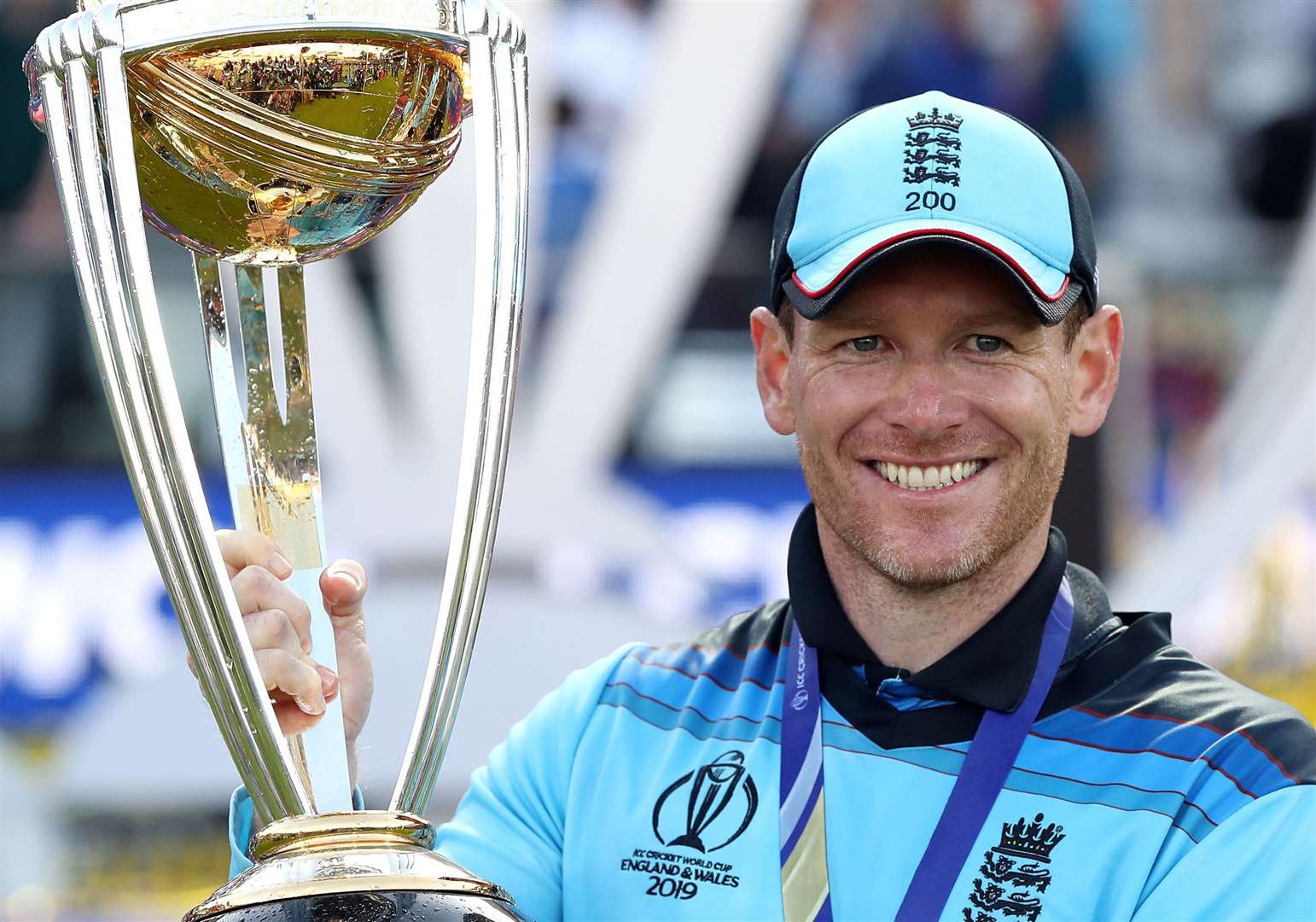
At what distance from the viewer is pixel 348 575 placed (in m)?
1.48

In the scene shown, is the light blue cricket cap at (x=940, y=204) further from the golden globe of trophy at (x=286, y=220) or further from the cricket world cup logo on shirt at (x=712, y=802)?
the cricket world cup logo on shirt at (x=712, y=802)

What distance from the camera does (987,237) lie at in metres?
1.52

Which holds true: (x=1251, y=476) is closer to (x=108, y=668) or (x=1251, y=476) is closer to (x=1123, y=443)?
(x=1123, y=443)

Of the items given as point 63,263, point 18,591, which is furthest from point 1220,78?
point 18,591

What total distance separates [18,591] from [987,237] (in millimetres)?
4475

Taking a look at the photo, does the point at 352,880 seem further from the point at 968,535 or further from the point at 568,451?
the point at 568,451

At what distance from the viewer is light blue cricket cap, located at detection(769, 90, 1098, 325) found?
154 centimetres

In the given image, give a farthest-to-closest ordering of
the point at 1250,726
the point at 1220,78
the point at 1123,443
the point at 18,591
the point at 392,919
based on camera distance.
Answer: the point at 1220,78 → the point at 1123,443 → the point at 18,591 → the point at 1250,726 → the point at 392,919

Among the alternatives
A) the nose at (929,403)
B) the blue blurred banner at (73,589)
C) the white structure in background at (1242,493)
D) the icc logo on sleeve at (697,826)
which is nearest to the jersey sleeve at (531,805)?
the icc logo on sleeve at (697,826)

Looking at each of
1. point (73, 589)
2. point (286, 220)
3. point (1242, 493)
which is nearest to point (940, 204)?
point (286, 220)

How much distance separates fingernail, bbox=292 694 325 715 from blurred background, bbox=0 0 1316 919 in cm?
363

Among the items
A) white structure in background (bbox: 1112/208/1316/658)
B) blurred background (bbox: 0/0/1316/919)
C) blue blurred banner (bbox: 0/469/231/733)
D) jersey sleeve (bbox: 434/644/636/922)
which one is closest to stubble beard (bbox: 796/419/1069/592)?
jersey sleeve (bbox: 434/644/636/922)

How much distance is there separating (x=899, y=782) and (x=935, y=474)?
0.27 metres

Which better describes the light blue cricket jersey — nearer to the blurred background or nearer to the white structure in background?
the blurred background
